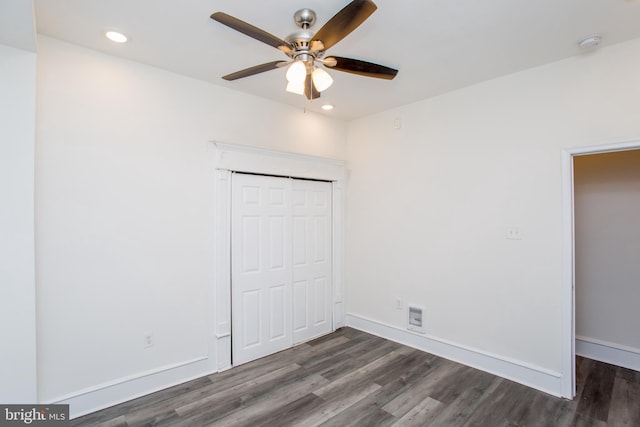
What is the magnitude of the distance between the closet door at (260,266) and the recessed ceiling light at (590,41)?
2.86m

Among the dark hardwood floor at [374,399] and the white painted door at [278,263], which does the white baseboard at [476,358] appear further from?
the white painted door at [278,263]

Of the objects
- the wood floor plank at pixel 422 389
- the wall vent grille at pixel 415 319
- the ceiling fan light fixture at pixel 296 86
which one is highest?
the ceiling fan light fixture at pixel 296 86

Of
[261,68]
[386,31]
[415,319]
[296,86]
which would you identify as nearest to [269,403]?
[415,319]

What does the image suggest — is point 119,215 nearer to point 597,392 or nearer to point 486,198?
point 486,198

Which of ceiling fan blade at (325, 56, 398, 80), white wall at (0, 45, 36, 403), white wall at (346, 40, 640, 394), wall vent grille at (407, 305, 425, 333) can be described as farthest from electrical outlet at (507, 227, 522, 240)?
white wall at (0, 45, 36, 403)

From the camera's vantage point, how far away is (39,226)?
230cm

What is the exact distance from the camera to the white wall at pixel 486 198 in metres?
2.65

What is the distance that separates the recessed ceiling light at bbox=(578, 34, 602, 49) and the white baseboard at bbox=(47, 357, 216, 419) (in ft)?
13.6

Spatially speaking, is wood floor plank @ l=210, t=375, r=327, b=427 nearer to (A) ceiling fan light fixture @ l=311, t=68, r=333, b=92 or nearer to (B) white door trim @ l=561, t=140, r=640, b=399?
(B) white door trim @ l=561, t=140, r=640, b=399

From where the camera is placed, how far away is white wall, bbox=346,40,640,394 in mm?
2646

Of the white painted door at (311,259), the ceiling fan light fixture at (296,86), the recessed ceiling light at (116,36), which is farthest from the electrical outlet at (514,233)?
the recessed ceiling light at (116,36)

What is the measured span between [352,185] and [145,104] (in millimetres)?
2611

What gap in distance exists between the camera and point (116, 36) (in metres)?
2.33

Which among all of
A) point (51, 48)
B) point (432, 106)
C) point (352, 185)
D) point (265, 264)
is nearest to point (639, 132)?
point (432, 106)
